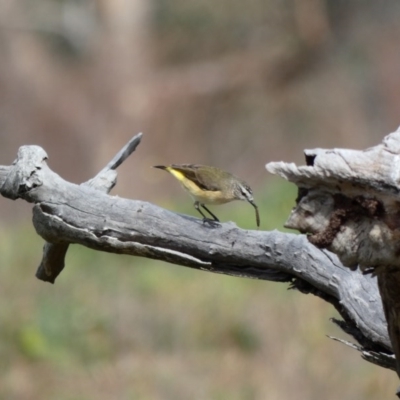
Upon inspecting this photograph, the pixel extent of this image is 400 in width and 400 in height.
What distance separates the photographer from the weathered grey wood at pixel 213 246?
2.33m

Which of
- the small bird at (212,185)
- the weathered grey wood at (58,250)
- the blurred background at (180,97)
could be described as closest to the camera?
the weathered grey wood at (58,250)

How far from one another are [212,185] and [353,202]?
1517mm

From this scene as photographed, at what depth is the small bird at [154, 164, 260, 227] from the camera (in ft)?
10.6

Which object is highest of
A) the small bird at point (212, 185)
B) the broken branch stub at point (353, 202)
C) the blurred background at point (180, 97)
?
the blurred background at point (180, 97)

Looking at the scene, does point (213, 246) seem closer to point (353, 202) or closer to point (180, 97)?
point (353, 202)

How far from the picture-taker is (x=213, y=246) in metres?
2.36

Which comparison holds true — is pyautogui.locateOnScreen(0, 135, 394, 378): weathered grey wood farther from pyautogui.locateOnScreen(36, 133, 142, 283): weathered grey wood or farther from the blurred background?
the blurred background

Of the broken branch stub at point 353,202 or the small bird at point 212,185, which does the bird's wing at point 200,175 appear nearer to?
the small bird at point 212,185

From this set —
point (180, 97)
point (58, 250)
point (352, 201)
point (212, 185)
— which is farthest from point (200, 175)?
point (180, 97)

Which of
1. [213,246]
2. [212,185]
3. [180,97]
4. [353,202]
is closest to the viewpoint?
[353,202]

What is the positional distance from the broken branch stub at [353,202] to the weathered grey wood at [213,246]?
19.4 inches

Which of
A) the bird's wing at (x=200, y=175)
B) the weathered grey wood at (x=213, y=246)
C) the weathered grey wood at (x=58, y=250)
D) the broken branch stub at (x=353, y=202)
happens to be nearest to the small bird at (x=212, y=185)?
the bird's wing at (x=200, y=175)

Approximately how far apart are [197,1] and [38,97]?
373 centimetres

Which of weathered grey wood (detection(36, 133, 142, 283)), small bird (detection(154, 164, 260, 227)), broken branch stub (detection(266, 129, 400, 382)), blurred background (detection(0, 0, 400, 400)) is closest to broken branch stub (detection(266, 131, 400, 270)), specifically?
broken branch stub (detection(266, 129, 400, 382))
